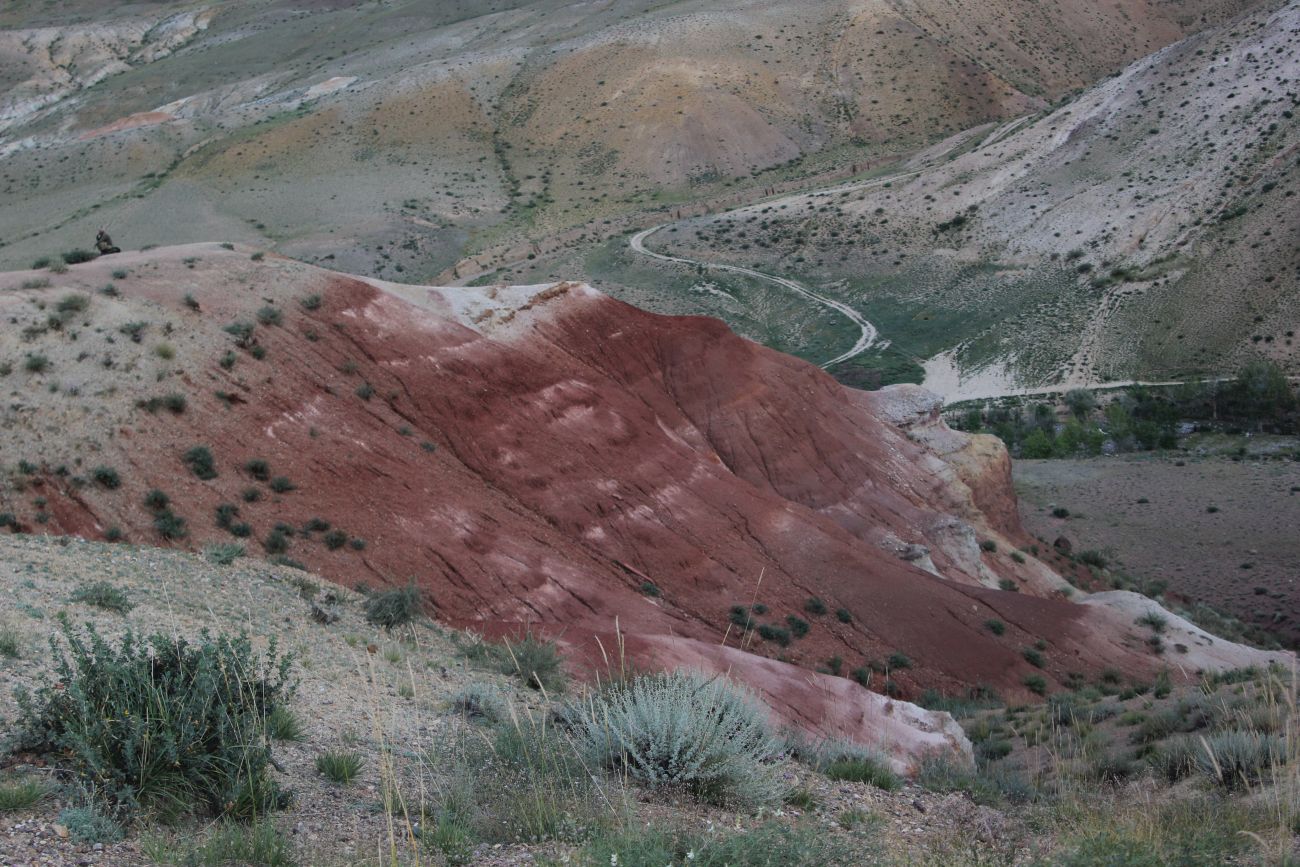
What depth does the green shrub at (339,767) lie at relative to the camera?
7754 millimetres

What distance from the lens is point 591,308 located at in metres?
31.6

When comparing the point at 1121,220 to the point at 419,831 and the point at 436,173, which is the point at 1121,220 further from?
the point at 419,831

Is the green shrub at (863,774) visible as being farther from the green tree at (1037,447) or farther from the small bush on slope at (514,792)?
the green tree at (1037,447)

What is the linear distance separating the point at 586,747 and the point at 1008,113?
107 metres

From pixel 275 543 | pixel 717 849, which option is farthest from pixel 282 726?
pixel 275 543

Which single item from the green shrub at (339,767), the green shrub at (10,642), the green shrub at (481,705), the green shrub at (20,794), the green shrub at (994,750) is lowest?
the green shrub at (994,750)

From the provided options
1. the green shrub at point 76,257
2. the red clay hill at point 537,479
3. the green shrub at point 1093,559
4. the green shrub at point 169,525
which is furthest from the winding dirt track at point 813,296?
the green shrub at point 169,525

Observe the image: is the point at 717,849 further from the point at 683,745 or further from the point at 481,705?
the point at 481,705

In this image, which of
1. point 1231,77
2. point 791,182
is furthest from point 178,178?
point 1231,77

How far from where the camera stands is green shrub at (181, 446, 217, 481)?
19.0 metres

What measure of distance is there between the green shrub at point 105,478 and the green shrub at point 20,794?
12.2 meters

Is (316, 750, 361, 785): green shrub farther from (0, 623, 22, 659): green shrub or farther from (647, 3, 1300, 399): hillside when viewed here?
(647, 3, 1300, 399): hillside

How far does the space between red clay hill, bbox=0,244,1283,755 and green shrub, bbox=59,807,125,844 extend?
8.91m

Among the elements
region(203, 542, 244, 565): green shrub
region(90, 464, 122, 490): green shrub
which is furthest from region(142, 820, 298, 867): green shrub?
region(90, 464, 122, 490): green shrub
